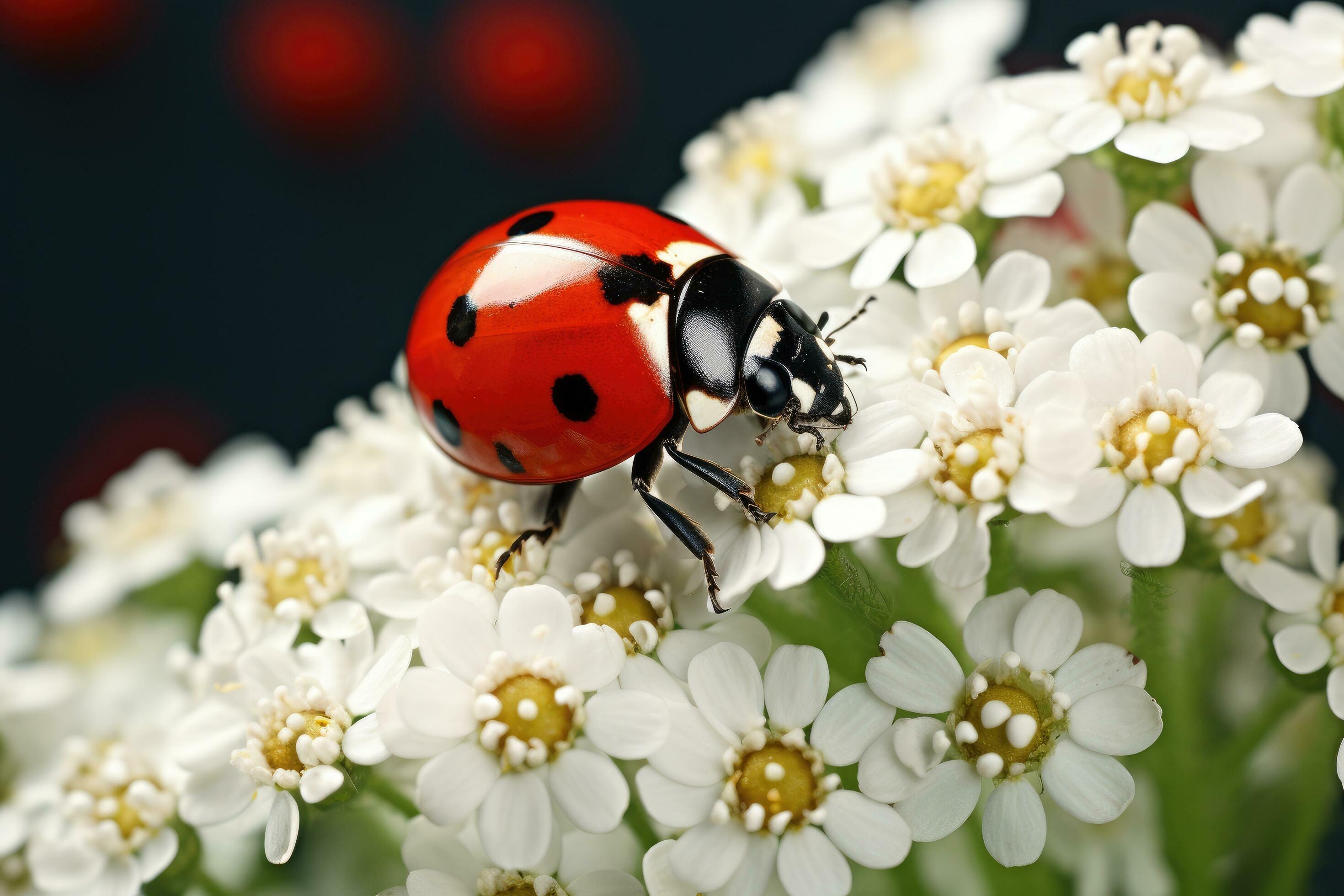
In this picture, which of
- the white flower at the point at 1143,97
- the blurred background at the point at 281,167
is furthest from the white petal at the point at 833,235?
the blurred background at the point at 281,167

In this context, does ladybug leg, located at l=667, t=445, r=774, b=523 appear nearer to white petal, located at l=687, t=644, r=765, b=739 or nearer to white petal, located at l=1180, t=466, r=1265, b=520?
white petal, located at l=687, t=644, r=765, b=739

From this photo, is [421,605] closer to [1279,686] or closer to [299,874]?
[299,874]

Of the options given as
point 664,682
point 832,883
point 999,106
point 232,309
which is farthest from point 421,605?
point 232,309

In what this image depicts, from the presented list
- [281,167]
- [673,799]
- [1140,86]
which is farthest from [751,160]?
[281,167]

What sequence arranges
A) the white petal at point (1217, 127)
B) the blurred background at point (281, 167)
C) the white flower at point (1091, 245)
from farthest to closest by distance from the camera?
the blurred background at point (281, 167) → the white flower at point (1091, 245) → the white petal at point (1217, 127)

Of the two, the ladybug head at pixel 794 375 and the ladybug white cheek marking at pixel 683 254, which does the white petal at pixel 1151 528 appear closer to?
the ladybug head at pixel 794 375

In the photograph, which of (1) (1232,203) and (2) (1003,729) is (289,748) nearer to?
(2) (1003,729)
